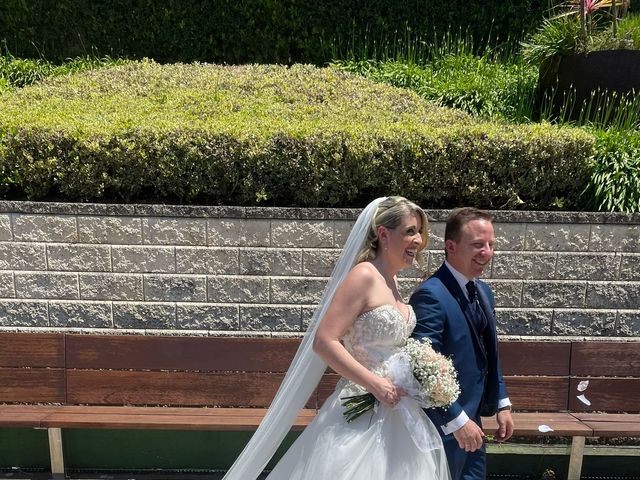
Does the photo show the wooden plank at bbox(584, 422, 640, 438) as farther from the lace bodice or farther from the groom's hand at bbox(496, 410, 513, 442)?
the lace bodice

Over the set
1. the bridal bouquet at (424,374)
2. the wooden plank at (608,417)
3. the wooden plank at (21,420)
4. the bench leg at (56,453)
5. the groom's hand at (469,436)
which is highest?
the bridal bouquet at (424,374)

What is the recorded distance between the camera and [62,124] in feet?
16.3

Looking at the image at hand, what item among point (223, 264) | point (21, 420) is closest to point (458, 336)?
point (223, 264)

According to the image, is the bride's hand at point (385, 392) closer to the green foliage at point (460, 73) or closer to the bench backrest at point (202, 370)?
the bench backrest at point (202, 370)

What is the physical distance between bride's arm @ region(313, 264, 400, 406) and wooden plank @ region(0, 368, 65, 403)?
2.52m

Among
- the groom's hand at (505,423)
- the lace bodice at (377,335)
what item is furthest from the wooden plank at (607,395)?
the lace bodice at (377,335)

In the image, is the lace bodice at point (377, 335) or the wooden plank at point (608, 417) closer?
the lace bodice at point (377, 335)

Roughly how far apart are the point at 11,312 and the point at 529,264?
3.92m

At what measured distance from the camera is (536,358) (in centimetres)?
435

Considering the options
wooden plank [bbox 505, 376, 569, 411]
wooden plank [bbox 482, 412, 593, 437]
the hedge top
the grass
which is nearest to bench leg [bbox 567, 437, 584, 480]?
wooden plank [bbox 482, 412, 593, 437]

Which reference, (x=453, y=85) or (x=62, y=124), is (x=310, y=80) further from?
(x=62, y=124)

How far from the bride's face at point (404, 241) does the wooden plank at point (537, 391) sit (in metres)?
2.15

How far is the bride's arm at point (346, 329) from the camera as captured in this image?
2.51 meters

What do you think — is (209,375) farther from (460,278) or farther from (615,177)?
(615,177)
